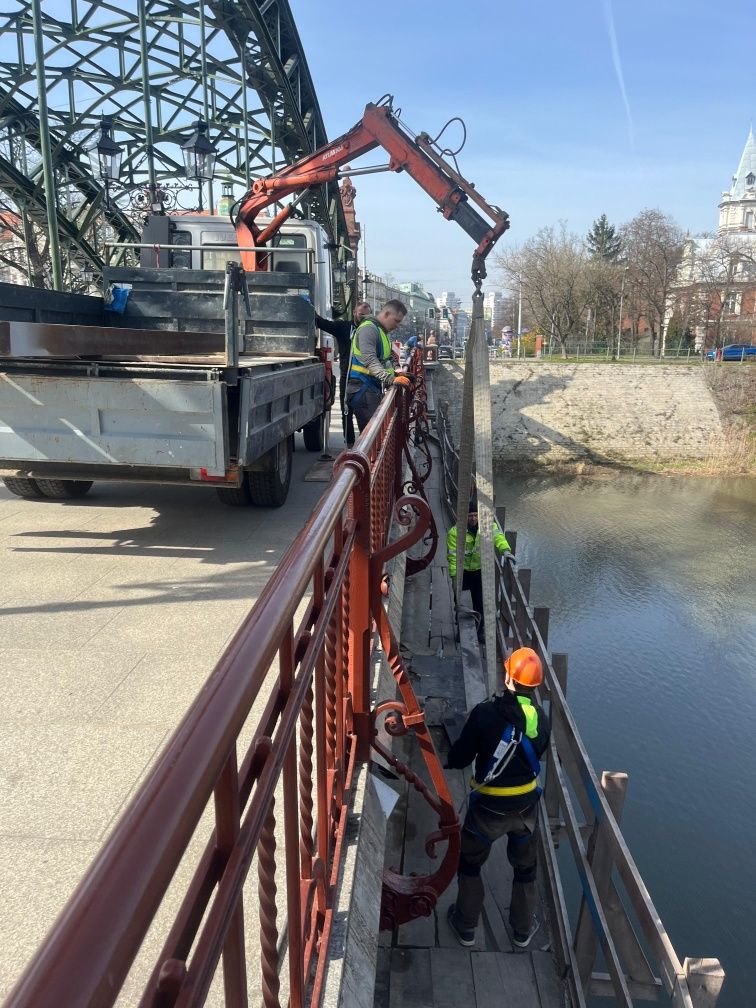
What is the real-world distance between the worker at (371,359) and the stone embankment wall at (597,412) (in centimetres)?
2680

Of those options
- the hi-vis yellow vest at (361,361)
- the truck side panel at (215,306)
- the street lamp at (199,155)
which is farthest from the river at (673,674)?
the street lamp at (199,155)

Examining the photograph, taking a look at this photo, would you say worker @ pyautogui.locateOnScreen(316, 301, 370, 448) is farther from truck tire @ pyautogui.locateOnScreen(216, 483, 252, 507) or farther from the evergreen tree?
the evergreen tree

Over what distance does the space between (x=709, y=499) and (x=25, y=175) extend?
25612mm

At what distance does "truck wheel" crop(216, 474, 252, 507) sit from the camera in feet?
21.5

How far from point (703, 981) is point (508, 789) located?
1.32 metres

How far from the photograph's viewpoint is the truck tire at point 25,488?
6395 millimetres

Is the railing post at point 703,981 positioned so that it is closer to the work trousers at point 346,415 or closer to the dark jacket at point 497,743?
the dark jacket at point 497,743

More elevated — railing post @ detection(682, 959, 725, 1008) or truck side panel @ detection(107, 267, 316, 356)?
truck side panel @ detection(107, 267, 316, 356)

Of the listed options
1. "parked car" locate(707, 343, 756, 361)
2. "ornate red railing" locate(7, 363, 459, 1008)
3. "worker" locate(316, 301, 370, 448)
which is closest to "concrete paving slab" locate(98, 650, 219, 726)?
"ornate red railing" locate(7, 363, 459, 1008)

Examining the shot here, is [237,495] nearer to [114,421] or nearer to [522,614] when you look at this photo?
[114,421]

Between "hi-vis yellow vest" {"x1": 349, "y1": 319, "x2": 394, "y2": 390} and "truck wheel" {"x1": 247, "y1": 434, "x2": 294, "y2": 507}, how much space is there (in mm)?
1094

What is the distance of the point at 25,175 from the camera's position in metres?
13.7

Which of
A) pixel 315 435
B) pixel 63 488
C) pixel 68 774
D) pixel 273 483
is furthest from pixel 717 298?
pixel 68 774

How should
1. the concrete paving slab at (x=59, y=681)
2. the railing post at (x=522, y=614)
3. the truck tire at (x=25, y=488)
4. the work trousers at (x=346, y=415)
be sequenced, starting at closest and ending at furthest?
the concrete paving slab at (x=59, y=681)
the railing post at (x=522, y=614)
the truck tire at (x=25, y=488)
the work trousers at (x=346, y=415)
